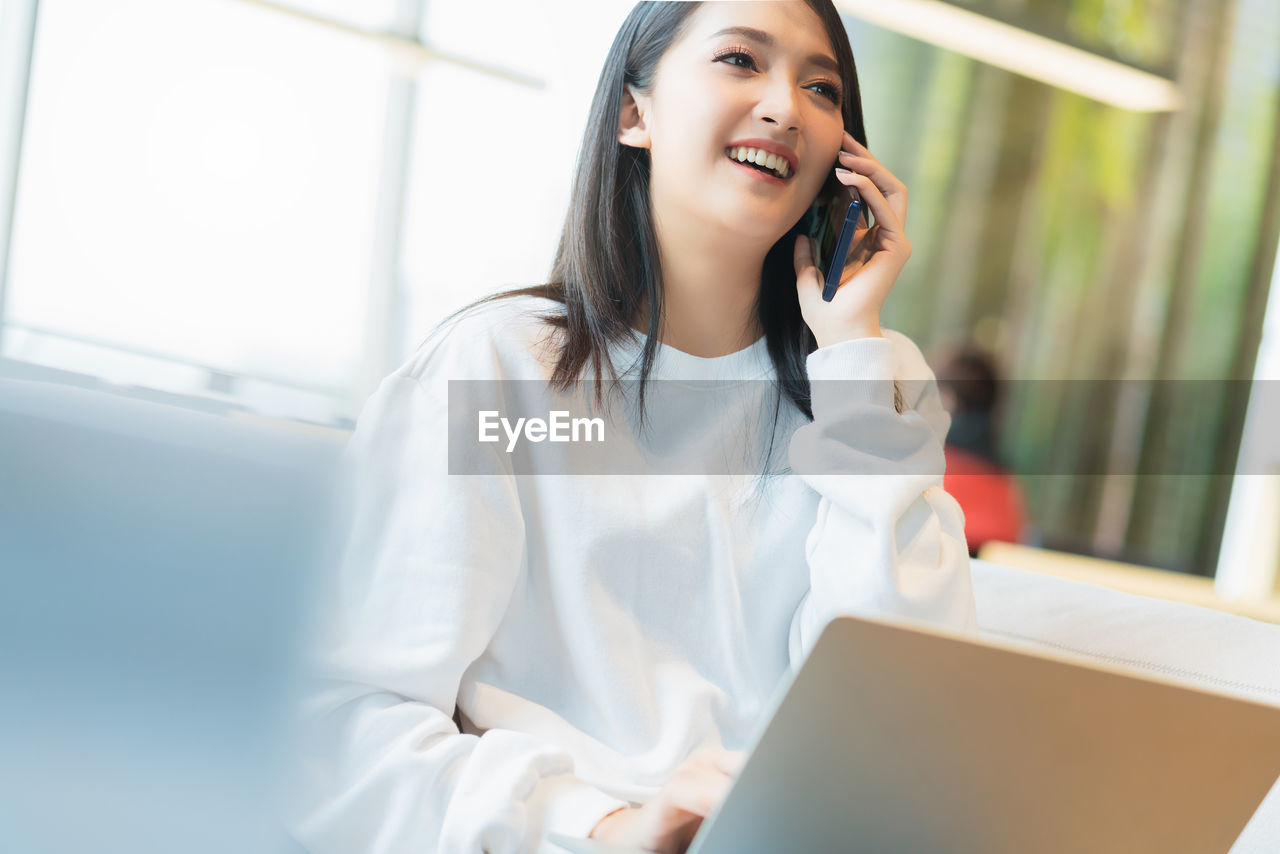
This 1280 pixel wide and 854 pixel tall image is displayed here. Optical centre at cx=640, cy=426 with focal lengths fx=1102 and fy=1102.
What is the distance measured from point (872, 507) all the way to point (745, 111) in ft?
1.36

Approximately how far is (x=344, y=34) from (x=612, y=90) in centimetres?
320

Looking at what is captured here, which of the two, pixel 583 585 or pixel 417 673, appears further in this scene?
pixel 583 585

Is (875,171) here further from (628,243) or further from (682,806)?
(682,806)

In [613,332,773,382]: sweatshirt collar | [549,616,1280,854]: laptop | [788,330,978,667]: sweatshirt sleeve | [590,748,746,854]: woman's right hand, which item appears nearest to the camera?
[549,616,1280,854]: laptop

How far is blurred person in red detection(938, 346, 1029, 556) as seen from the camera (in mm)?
3484

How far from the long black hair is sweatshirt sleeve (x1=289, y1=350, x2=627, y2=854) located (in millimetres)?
189

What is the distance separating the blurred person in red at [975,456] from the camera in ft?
11.4

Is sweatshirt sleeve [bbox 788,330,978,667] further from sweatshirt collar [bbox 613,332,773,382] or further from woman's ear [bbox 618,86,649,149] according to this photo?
woman's ear [bbox 618,86,649,149]

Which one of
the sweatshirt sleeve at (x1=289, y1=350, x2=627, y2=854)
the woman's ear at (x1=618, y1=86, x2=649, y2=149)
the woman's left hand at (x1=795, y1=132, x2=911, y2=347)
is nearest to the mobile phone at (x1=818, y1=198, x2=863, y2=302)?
the woman's left hand at (x1=795, y1=132, x2=911, y2=347)

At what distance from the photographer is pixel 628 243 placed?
1202 mm

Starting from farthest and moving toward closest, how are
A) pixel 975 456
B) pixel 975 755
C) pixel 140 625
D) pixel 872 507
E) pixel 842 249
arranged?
pixel 975 456 → pixel 842 249 → pixel 872 507 → pixel 140 625 → pixel 975 755

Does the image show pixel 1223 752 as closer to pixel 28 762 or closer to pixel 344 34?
pixel 28 762

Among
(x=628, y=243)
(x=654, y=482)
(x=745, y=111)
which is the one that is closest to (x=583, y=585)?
(x=654, y=482)

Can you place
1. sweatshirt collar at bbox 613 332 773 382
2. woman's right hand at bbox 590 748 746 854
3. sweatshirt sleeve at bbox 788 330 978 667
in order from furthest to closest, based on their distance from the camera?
sweatshirt collar at bbox 613 332 773 382 < sweatshirt sleeve at bbox 788 330 978 667 < woman's right hand at bbox 590 748 746 854
